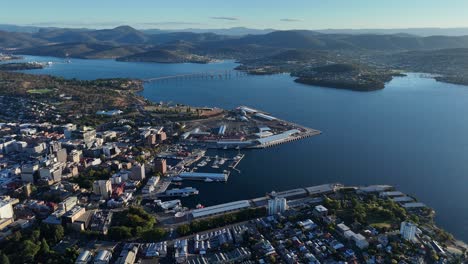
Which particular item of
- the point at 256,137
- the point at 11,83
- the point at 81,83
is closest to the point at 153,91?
the point at 81,83

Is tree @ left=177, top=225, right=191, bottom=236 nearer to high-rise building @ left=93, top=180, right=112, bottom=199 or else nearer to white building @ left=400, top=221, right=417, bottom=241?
high-rise building @ left=93, top=180, right=112, bottom=199

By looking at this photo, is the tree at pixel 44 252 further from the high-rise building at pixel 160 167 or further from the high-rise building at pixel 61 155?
the high-rise building at pixel 61 155

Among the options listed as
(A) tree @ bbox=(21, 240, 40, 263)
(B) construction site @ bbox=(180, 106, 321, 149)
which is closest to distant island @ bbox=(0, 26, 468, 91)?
(B) construction site @ bbox=(180, 106, 321, 149)

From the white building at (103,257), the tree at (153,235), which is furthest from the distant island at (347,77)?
the white building at (103,257)

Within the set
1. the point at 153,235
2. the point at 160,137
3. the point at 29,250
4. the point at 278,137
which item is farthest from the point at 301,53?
the point at 29,250

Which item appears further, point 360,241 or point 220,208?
point 220,208

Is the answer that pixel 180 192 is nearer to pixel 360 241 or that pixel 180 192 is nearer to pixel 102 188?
pixel 102 188
